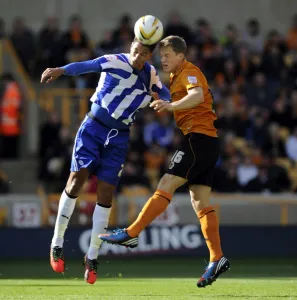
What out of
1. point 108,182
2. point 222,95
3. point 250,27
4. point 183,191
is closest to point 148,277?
point 108,182

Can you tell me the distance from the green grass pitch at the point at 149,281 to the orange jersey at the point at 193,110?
5.43ft

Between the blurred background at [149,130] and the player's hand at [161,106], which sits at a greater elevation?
the player's hand at [161,106]

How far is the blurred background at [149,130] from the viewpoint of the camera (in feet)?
54.3

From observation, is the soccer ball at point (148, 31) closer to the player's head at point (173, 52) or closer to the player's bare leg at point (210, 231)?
the player's head at point (173, 52)

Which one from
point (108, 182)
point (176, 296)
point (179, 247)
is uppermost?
point (108, 182)

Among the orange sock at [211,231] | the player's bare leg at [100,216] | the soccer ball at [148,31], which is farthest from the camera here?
the player's bare leg at [100,216]

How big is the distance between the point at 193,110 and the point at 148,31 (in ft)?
3.06

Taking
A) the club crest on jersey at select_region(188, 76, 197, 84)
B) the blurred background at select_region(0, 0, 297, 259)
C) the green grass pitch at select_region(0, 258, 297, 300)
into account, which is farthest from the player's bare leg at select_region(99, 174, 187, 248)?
the blurred background at select_region(0, 0, 297, 259)

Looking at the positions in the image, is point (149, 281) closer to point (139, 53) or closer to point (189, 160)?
point (189, 160)

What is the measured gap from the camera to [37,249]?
15867 millimetres

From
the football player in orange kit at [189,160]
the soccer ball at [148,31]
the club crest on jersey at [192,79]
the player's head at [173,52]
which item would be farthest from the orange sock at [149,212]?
the soccer ball at [148,31]

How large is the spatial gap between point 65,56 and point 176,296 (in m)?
11.3

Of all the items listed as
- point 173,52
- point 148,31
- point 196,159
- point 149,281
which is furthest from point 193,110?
point 149,281

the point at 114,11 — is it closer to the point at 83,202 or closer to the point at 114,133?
the point at 83,202
